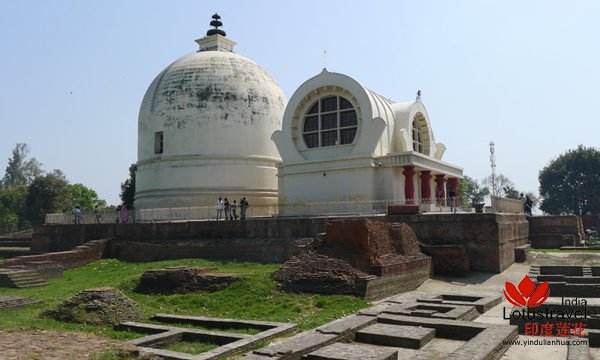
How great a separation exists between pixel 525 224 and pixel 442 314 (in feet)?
47.1

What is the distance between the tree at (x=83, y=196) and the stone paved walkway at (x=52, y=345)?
4667 centimetres

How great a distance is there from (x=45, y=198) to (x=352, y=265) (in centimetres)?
4183

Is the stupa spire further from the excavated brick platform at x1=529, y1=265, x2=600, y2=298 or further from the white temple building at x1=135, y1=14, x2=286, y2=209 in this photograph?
the excavated brick platform at x1=529, y1=265, x2=600, y2=298

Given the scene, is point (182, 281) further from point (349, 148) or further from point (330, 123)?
point (330, 123)

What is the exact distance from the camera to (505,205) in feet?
64.3

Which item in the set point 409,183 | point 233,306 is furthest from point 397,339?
point 409,183

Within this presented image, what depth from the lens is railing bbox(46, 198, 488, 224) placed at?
20.6 m

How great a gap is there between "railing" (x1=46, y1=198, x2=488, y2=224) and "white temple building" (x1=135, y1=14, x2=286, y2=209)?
411 cm

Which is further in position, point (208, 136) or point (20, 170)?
point (20, 170)

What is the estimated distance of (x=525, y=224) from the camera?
22.4m

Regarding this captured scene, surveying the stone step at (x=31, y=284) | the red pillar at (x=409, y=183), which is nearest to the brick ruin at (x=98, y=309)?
the stone step at (x=31, y=284)

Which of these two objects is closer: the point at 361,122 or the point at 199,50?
the point at 361,122

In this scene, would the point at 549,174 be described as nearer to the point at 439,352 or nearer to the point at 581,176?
the point at 581,176

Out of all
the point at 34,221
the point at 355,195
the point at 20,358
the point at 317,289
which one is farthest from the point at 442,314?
the point at 34,221
